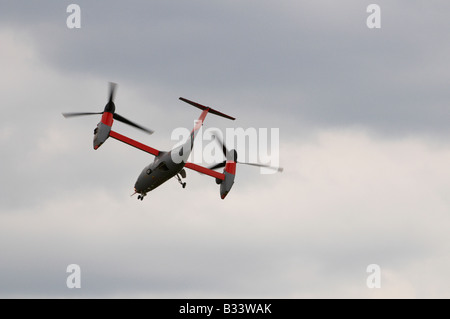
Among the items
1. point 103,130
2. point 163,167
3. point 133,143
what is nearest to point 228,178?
point 163,167

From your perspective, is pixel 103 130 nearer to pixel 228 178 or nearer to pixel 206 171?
pixel 206 171

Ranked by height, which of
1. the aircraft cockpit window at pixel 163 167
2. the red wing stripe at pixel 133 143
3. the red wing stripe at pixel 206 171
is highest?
the red wing stripe at pixel 133 143

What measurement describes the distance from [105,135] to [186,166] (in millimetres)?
10340

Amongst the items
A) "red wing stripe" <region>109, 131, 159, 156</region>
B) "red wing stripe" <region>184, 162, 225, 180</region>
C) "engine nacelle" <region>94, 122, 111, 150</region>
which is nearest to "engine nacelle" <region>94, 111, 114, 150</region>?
"engine nacelle" <region>94, 122, 111, 150</region>

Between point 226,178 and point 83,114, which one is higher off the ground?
point 83,114

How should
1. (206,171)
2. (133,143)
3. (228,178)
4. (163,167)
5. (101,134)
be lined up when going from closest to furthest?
(163,167) → (101,134) → (133,143) → (228,178) → (206,171)

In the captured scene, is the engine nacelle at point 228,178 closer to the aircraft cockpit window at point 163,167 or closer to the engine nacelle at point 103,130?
the aircraft cockpit window at point 163,167

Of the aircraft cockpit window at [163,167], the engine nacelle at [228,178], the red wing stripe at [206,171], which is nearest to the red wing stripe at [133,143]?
the aircraft cockpit window at [163,167]

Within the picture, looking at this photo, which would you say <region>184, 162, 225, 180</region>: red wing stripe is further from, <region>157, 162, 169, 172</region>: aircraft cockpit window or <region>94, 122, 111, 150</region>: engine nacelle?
<region>94, 122, 111, 150</region>: engine nacelle
